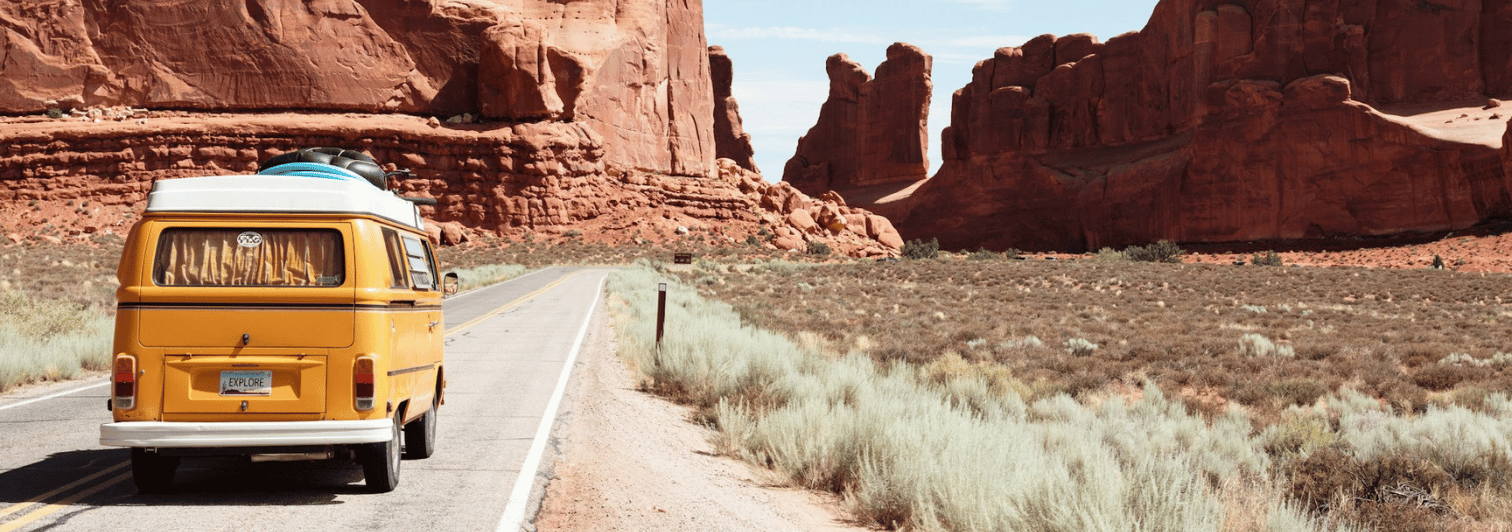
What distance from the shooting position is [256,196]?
6.57 metres

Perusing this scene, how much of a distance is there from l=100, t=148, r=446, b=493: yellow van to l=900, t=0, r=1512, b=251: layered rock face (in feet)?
262

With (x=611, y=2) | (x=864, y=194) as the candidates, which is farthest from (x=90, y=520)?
(x=864, y=194)

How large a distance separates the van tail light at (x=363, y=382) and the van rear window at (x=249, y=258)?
51cm

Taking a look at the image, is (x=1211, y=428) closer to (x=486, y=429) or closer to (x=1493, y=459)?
(x=1493, y=459)

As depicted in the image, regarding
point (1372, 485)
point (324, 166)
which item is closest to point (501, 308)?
point (324, 166)

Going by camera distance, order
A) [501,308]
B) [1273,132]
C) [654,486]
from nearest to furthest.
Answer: [654,486]
[501,308]
[1273,132]

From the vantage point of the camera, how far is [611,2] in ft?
273

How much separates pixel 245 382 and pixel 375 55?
72.9 metres

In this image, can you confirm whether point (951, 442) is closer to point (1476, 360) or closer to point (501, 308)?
point (1476, 360)

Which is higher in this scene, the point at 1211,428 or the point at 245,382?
the point at 245,382

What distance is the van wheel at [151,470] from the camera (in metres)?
6.48

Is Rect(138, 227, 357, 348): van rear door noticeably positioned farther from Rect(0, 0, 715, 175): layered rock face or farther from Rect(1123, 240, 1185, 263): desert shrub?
Rect(1123, 240, 1185, 263): desert shrub

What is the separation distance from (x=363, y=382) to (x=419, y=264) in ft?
6.04

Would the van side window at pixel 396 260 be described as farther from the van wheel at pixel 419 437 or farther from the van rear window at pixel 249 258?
the van wheel at pixel 419 437
